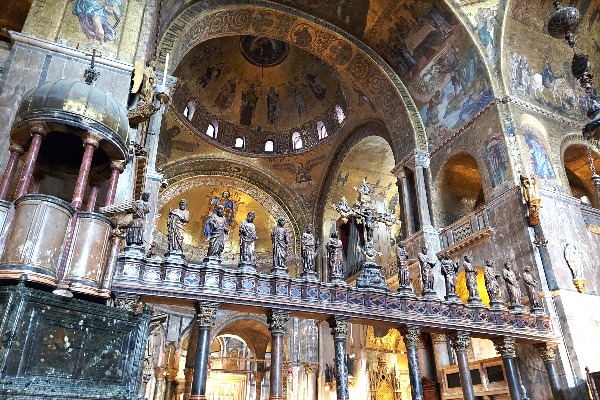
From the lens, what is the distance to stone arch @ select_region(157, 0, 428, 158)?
45.6ft

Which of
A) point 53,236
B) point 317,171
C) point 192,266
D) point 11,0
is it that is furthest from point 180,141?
point 53,236

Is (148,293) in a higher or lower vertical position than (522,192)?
lower

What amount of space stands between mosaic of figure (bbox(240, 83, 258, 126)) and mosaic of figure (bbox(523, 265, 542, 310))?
14.9 meters

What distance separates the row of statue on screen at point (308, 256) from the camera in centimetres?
768

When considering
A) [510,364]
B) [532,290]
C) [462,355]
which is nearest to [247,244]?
[462,355]

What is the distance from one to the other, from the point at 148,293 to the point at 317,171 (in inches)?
571

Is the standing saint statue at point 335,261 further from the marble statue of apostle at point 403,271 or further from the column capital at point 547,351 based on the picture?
the column capital at point 547,351

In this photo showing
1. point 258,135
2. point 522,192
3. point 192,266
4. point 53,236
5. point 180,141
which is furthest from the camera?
point 258,135

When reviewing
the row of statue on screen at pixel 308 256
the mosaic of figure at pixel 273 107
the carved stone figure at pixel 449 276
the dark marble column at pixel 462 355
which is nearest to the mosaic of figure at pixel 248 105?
the mosaic of figure at pixel 273 107

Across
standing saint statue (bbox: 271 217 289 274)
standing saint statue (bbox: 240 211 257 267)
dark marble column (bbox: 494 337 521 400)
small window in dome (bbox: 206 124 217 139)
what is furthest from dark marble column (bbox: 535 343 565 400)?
small window in dome (bbox: 206 124 217 139)

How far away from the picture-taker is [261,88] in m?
21.4

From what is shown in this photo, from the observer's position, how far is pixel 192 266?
744cm

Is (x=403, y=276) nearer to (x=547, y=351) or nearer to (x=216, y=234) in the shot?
(x=547, y=351)

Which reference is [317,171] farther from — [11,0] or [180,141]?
[11,0]
